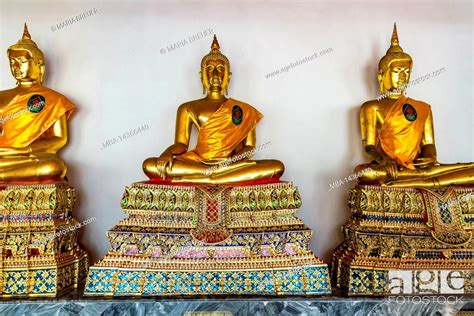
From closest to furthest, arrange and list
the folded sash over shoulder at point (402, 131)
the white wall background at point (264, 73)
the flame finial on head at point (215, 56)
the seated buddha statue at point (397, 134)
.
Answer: the seated buddha statue at point (397, 134) → the folded sash over shoulder at point (402, 131) → the flame finial on head at point (215, 56) → the white wall background at point (264, 73)

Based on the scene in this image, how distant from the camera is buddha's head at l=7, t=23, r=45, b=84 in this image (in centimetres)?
394

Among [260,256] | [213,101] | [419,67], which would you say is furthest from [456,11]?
[260,256]

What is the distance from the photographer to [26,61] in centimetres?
395

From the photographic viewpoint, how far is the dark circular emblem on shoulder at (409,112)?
3.96m

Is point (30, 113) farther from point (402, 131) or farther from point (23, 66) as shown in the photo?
point (402, 131)

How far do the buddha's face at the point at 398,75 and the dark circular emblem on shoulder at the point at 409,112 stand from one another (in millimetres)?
190

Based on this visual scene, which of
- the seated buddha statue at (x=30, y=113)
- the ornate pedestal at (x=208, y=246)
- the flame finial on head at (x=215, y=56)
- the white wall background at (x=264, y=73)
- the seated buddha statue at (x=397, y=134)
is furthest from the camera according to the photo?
the white wall background at (x=264, y=73)

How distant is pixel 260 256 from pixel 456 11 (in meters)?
3.18

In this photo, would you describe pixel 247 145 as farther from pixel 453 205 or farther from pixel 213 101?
pixel 453 205

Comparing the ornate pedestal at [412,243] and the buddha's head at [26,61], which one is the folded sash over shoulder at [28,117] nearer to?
the buddha's head at [26,61]

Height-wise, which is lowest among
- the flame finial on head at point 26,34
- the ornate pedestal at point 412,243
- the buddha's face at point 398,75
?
the ornate pedestal at point 412,243

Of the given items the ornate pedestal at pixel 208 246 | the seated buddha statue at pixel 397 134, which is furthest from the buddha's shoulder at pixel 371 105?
the ornate pedestal at pixel 208 246

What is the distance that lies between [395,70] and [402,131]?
1.81ft

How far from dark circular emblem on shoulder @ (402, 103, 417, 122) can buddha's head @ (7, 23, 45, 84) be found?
3091 mm
